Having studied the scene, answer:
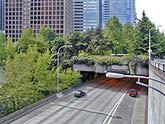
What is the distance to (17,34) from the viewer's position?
190 meters

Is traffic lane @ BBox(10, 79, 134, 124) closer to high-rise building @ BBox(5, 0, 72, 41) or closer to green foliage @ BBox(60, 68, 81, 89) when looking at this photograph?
green foliage @ BBox(60, 68, 81, 89)

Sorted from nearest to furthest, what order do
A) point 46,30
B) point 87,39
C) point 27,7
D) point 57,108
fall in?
point 57,108 < point 87,39 < point 46,30 < point 27,7

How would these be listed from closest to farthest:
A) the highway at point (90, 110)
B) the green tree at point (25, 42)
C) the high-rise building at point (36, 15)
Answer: the highway at point (90, 110) → the green tree at point (25, 42) → the high-rise building at point (36, 15)

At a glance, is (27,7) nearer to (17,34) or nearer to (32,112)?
(17,34)

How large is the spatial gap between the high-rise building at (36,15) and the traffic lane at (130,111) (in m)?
141

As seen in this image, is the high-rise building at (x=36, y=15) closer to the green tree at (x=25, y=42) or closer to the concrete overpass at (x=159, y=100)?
the green tree at (x=25, y=42)

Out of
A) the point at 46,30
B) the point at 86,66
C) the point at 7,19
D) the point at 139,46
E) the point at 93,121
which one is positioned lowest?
the point at 93,121

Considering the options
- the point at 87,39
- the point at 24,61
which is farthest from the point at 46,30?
the point at 24,61

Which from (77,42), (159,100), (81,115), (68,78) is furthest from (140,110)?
(77,42)

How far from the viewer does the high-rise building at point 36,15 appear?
607 ft

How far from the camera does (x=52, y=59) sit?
66.2m

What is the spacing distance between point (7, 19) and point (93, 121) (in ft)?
546

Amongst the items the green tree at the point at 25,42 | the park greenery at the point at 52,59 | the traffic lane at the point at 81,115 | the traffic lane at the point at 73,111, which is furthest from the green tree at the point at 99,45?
the traffic lane at the point at 81,115

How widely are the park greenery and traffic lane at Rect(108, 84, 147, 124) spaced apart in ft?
32.3
